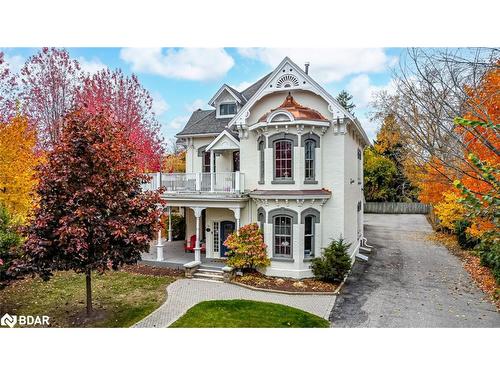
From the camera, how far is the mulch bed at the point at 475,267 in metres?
9.15

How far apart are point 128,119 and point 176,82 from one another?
4713mm

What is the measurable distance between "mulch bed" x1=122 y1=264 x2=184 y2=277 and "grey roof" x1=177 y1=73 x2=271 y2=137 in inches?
203

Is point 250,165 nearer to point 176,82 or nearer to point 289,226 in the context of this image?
point 289,226

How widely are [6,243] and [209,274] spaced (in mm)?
5531

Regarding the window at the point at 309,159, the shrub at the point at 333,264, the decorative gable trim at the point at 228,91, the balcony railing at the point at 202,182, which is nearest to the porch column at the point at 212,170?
the balcony railing at the point at 202,182

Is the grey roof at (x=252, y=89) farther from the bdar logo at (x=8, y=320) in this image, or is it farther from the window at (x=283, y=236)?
the bdar logo at (x=8, y=320)

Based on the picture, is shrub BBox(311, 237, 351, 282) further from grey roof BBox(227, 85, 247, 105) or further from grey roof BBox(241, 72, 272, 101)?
grey roof BBox(241, 72, 272, 101)

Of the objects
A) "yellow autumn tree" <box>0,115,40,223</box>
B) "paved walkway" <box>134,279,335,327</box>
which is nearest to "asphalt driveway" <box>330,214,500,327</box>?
"paved walkway" <box>134,279,335,327</box>

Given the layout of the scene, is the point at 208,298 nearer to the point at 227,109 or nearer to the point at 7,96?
the point at 227,109

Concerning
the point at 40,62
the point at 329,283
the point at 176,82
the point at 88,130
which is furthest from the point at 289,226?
the point at 40,62

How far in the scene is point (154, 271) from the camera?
447 inches

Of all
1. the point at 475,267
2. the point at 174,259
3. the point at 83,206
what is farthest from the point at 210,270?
the point at 475,267

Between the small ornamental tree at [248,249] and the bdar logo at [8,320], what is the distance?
5479 millimetres

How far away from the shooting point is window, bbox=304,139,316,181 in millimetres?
10648
